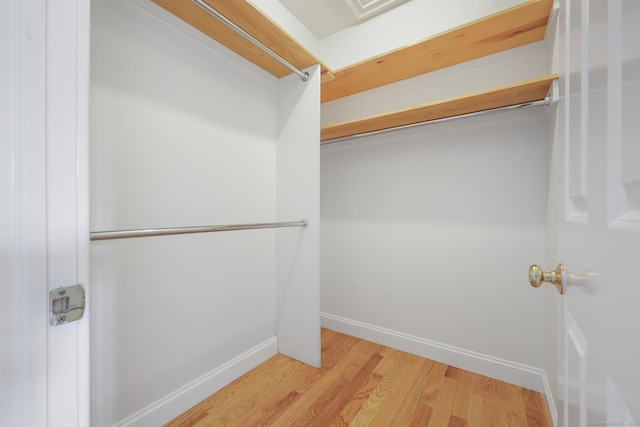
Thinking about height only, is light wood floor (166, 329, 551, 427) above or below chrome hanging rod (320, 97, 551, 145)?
below

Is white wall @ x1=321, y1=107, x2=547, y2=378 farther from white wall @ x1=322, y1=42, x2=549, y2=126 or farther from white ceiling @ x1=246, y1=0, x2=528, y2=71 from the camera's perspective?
white ceiling @ x1=246, y1=0, x2=528, y2=71

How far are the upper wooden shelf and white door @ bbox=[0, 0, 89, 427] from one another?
0.96 m

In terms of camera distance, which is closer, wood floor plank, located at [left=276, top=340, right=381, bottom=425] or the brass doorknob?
the brass doorknob

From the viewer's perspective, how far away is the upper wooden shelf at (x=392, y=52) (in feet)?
3.69

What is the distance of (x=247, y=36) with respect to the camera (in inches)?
48.4

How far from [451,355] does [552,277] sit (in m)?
1.27

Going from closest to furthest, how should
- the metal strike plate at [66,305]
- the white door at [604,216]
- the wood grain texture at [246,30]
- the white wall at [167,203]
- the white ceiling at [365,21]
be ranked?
the white door at [604,216]
the metal strike plate at [66,305]
the white wall at [167,203]
the wood grain texture at [246,30]
the white ceiling at [365,21]

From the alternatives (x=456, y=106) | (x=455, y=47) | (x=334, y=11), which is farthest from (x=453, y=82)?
(x=334, y=11)

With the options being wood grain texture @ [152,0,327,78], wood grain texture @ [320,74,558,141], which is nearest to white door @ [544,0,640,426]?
wood grain texture @ [320,74,558,141]

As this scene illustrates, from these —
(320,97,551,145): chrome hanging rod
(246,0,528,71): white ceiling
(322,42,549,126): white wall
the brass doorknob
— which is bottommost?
the brass doorknob

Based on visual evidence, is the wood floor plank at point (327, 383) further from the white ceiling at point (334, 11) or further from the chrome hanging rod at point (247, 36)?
the white ceiling at point (334, 11)

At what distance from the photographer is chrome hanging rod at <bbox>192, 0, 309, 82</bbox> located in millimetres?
1059

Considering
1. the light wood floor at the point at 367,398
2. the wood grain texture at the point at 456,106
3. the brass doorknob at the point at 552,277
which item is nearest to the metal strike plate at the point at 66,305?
the brass doorknob at the point at 552,277

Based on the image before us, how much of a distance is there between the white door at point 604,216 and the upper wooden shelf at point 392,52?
84cm
